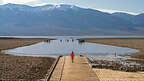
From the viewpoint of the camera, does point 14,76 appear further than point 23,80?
Yes

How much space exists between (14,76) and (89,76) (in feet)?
20.6

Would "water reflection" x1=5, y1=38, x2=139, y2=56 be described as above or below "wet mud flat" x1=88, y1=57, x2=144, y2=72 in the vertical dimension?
below

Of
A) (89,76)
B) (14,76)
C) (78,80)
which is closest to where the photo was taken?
(78,80)

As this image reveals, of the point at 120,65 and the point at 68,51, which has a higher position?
the point at 120,65

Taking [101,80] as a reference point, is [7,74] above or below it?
below

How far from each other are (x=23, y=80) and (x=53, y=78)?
279 centimetres

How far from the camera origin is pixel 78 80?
45.6 ft

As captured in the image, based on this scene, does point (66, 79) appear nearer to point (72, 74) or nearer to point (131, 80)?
point (72, 74)

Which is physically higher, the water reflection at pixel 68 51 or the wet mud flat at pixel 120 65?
the wet mud flat at pixel 120 65

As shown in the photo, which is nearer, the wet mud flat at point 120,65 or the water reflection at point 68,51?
the wet mud flat at point 120,65

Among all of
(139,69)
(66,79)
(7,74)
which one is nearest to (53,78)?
(66,79)

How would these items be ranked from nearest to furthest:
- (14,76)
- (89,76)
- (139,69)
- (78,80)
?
(78,80) → (89,76) → (14,76) → (139,69)

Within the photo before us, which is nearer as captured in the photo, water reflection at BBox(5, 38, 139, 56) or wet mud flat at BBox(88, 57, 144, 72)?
wet mud flat at BBox(88, 57, 144, 72)

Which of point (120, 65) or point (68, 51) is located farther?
point (68, 51)
